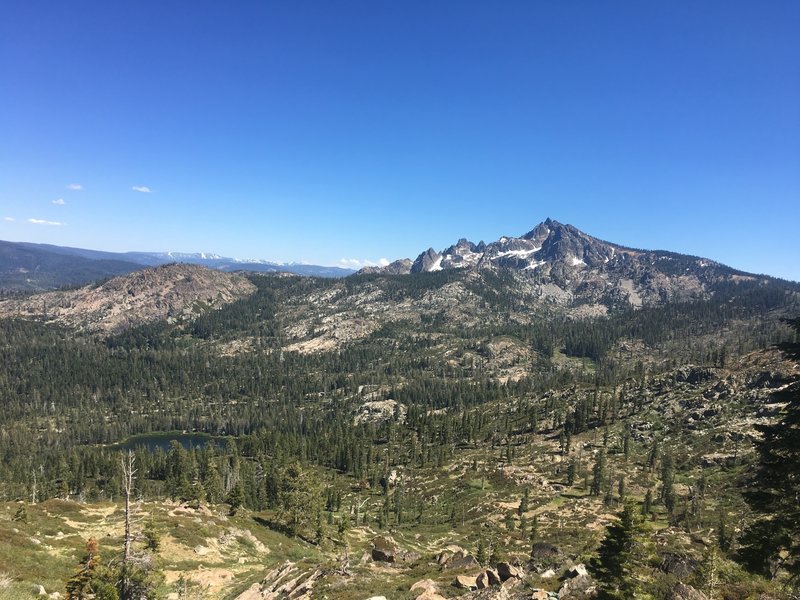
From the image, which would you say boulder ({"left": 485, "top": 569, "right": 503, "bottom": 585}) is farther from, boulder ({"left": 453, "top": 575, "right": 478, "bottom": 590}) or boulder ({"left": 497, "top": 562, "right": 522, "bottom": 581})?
boulder ({"left": 453, "top": 575, "right": 478, "bottom": 590})

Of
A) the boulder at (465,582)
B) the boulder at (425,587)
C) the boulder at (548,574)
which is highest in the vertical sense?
the boulder at (548,574)

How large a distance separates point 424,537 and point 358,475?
84.1 m

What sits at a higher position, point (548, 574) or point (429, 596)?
point (548, 574)

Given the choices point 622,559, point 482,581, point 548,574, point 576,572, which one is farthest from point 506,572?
point 622,559

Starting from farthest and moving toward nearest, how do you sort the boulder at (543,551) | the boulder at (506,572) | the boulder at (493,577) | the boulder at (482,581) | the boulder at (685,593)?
1. the boulder at (543,551)
2. the boulder at (506,572)
3. the boulder at (493,577)
4. the boulder at (482,581)
5. the boulder at (685,593)

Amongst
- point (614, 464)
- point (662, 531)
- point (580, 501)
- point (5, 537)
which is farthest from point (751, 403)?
point (5, 537)

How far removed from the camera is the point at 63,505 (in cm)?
7569

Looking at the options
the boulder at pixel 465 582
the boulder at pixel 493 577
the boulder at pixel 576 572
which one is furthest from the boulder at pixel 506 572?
the boulder at pixel 576 572

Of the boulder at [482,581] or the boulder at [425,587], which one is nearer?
the boulder at [482,581]

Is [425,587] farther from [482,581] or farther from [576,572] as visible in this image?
[576,572]

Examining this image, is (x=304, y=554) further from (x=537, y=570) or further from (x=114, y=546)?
(x=537, y=570)

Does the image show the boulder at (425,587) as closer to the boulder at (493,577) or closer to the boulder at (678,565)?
the boulder at (493,577)

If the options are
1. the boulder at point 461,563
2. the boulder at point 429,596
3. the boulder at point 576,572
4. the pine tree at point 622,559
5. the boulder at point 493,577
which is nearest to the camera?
the pine tree at point 622,559

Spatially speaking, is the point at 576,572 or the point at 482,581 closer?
the point at 576,572
